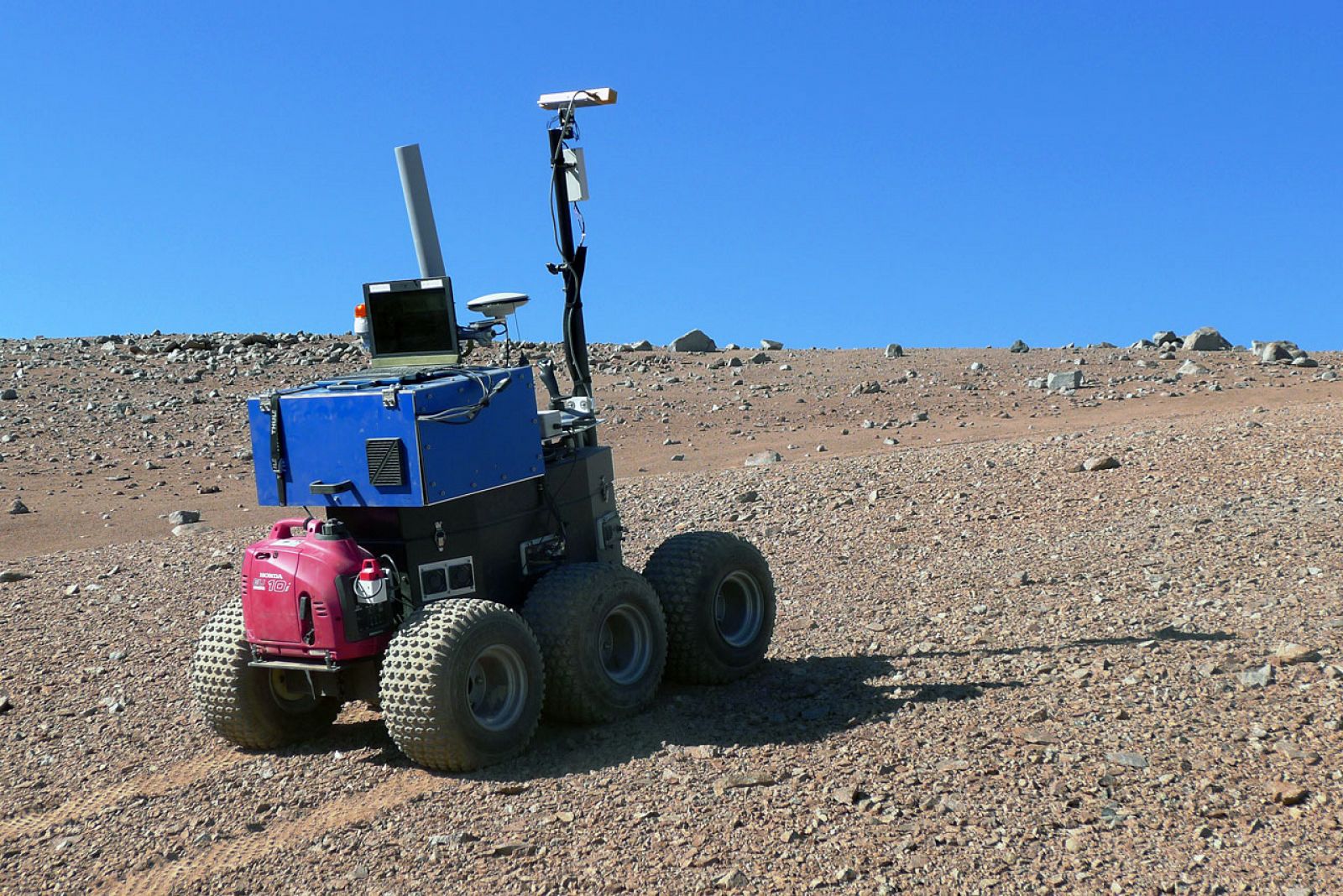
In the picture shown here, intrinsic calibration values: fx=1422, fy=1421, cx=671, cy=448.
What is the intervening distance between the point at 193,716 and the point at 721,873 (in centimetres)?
435

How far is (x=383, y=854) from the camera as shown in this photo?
638 cm

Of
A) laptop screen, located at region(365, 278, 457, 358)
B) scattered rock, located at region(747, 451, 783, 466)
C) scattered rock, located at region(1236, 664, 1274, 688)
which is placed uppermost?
laptop screen, located at region(365, 278, 457, 358)

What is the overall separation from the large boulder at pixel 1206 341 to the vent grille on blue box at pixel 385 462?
23353 millimetres

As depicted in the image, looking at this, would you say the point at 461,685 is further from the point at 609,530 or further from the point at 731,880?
the point at 609,530

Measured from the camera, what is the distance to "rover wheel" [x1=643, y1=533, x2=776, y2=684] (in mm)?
8484

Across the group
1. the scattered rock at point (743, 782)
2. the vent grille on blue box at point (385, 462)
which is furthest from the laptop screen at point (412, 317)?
the scattered rock at point (743, 782)

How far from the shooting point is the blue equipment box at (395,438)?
718cm

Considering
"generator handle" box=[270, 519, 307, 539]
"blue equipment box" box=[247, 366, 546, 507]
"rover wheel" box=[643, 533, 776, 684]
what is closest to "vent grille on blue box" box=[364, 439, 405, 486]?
"blue equipment box" box=[247, 366, 546, 507]

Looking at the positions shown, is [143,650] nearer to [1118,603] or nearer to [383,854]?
[383,854]

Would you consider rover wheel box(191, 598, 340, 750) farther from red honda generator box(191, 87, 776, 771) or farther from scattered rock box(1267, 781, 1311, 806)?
scattered rock box(1267, 781, 1311, 806)

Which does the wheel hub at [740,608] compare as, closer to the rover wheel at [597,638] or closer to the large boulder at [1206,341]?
the rover wheel at [597,638]

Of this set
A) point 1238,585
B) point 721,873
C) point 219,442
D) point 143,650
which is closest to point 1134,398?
point 1238,585

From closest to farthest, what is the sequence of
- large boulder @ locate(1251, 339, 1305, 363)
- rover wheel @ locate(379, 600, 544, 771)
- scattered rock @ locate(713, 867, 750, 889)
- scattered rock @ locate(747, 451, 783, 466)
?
scattered rock @ locate(713, 867, 750, 889) → rover wheel @ locate(379, 600, 544, 771) → scattered rock @ locate(747, 451, 783, 466) → large boulder @ locate(1251, 339, 1305, 363)

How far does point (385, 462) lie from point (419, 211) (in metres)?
2.07
